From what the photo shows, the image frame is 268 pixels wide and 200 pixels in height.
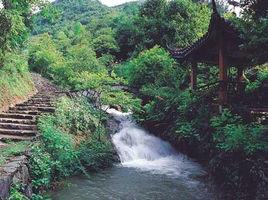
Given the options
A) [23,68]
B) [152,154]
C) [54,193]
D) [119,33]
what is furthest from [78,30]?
[54,193]

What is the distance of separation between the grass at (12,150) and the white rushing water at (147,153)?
17.8 ft

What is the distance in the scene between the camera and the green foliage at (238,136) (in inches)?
372

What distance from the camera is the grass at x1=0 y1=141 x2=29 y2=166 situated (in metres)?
9.34

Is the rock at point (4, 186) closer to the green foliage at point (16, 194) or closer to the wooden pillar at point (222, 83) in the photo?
the green foliage at point (16, 194)

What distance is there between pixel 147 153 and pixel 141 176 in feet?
12.3

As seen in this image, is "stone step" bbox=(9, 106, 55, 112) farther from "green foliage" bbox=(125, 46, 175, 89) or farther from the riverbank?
"green foliage" bbox=(125, 46, 175, 89)

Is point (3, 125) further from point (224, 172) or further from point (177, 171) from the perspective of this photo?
point (224, 172)

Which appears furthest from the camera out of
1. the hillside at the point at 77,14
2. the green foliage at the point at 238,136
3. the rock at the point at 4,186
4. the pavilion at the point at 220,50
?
the hillside at the point at 77,14

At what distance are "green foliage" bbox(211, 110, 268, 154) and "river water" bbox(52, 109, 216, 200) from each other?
1.62m

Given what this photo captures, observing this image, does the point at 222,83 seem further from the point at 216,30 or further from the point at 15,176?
the point at 15,176

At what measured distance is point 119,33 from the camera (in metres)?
34.9

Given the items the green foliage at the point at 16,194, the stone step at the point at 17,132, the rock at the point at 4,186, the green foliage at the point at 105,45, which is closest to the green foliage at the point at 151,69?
the stone step at the point at 17,132

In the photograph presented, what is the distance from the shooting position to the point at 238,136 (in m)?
10.1

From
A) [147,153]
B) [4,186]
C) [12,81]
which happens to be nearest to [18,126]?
[12,81]
